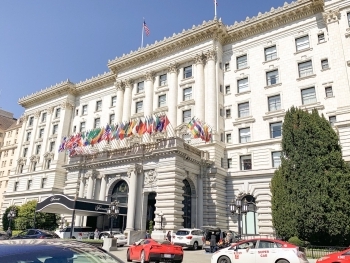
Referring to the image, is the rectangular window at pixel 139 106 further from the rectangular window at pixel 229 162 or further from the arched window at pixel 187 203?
the arched window at pixel 187 203

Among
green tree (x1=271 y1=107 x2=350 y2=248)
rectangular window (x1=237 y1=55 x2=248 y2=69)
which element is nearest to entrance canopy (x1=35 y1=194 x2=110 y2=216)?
green tree (x1=271 y1=107 x2=350 y2=248)

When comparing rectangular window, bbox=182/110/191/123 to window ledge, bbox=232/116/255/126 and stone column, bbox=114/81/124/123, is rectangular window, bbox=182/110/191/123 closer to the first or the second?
window ledge, bbox=232/116/255/126

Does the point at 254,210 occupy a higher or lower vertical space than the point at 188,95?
lower

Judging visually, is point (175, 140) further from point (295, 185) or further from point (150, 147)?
point (295, 185)

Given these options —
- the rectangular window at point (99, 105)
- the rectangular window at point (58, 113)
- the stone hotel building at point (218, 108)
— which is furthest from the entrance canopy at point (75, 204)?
the rectangular window at point (58, 113)

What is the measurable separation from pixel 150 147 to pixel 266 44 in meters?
20.2

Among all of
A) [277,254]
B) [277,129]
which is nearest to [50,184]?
[277,129]

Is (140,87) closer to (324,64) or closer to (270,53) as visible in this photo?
(270,53)

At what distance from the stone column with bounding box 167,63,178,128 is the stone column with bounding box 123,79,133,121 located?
22.9ft

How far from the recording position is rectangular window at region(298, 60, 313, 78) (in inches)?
1372

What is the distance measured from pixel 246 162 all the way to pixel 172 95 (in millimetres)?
13294

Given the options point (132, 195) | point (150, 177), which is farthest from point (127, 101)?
point (132, 195)

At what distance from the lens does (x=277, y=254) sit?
14406 mm

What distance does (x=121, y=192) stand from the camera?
3403cm
